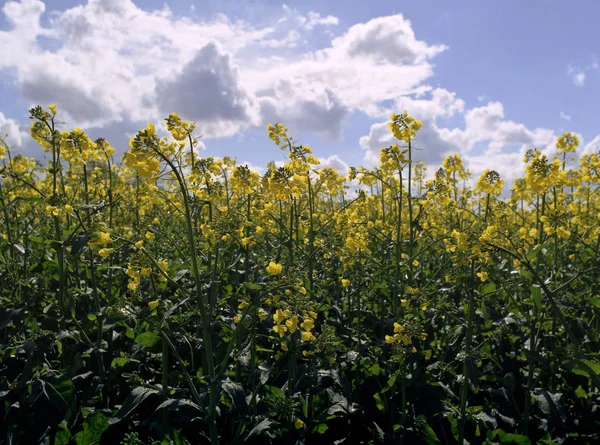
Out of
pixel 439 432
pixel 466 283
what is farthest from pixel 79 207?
pixel 439 432

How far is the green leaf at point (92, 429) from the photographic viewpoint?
2764 millimetres

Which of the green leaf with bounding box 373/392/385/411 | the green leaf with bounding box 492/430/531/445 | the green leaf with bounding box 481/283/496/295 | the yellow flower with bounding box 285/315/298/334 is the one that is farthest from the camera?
the green leaf with bounding box 481/283/496/295

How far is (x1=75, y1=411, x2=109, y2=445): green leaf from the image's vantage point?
2764mm

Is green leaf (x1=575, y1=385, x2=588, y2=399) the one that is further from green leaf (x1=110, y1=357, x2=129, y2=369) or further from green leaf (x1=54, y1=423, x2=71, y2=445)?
green leaf (x1=54, y1=423, x2=71, y2=445)

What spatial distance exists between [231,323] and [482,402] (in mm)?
2022

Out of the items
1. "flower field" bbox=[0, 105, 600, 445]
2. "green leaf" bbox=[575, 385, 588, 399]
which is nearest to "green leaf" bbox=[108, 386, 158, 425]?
"flower field" bbox=[0, 105, 600, 445]

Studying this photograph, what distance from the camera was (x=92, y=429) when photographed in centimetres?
278

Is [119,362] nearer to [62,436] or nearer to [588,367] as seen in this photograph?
[62,436]

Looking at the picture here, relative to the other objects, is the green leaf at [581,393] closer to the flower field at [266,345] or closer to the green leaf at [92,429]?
the flower field at [266,345]

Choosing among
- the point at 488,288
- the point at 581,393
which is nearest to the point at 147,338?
the point at 488,288

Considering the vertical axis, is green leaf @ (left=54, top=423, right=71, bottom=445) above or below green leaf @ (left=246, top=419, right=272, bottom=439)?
below

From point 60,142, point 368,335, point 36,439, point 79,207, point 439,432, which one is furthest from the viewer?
point 368,335

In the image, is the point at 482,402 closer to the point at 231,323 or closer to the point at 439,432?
the point at 439,432

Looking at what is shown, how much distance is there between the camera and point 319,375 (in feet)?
11.1
